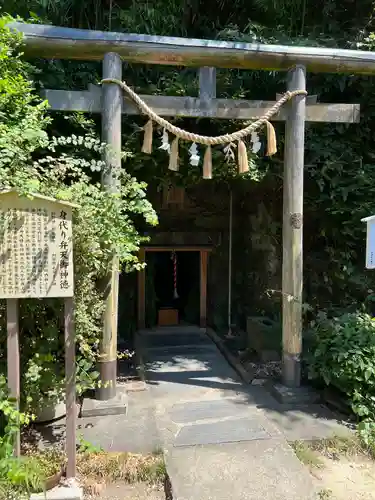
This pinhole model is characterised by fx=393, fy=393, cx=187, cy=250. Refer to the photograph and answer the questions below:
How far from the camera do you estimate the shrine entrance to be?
8469 millimetres

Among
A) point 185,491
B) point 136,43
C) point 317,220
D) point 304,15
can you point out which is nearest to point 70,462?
point 185,491

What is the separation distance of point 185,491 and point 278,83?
543 cm

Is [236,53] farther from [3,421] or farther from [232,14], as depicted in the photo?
[3,421]

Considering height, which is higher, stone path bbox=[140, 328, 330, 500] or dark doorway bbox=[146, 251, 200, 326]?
dark doorway bbox=[146, 251, 200, 326]

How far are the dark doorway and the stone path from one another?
9.26 feet

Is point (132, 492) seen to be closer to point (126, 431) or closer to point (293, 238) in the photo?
point (126, 431)

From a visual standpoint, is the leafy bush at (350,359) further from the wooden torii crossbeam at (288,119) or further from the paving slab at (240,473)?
the paving slab at (240,473)

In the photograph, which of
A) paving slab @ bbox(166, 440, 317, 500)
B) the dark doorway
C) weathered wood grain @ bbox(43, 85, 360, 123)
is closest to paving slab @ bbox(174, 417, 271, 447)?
paving slab @ bbox(166, 440, 317, 500)

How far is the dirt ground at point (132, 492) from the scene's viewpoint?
3.09 meters

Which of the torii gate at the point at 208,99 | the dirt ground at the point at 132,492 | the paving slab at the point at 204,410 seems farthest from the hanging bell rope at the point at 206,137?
the dirt ground at the point at 132,492

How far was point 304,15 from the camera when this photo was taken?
6.41 meters

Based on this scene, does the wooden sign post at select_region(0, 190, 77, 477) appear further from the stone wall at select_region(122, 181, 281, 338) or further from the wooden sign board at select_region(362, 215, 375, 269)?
the stone wall at select_region(122, 181, 281, 338)

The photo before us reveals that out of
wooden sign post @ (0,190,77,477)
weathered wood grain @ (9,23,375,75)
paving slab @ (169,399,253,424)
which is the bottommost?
paving slab @ (169,399,253,424)

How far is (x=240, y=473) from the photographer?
326 cm
